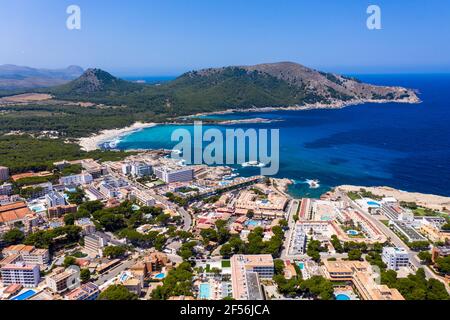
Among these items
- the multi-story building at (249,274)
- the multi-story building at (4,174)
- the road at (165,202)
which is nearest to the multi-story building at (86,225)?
the road at (165,202)

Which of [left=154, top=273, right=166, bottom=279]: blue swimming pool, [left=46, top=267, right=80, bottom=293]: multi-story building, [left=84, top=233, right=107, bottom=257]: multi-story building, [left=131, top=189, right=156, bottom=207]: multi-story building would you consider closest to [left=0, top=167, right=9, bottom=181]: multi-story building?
[left=131, top=189, right=156, bottom=207]: multi-story building

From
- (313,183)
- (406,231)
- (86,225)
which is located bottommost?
(406,231)

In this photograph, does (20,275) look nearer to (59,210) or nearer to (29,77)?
(59,210)

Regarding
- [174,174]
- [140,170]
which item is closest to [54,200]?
[140,170]

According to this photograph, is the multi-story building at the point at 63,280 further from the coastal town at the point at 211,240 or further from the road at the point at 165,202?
the road at the point at 165,202

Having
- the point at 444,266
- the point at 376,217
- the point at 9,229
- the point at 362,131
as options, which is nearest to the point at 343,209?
the point at 376,217

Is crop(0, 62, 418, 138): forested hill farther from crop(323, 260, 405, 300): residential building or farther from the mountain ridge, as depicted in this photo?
crop(323, 260, 405, 300): residential building

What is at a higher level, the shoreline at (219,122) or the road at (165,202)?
the shoreline at (219,122)
